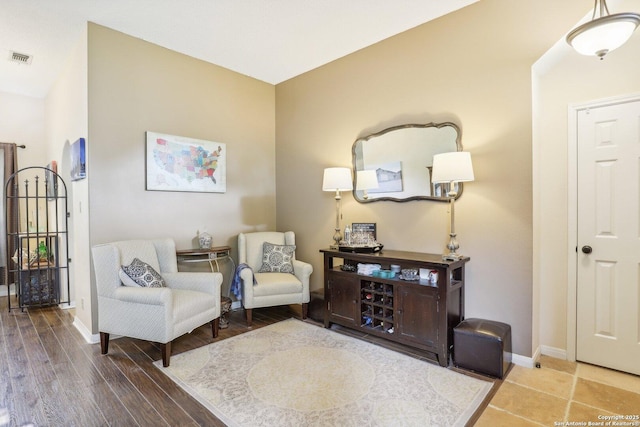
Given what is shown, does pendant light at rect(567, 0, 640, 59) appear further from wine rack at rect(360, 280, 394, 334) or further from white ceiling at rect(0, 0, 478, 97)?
wine rack at rect(360, 280, 394, 334)

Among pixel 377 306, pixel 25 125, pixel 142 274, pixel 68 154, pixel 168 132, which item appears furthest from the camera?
pixel 25 125

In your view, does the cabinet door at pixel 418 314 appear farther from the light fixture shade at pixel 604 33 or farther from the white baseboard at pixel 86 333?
the white baseboard at pixel 86 333

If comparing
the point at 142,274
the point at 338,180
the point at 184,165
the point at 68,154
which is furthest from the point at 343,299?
the point at 68,154

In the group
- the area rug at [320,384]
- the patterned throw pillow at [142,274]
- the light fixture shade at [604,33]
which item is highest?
the light fixture shade at [604,33]

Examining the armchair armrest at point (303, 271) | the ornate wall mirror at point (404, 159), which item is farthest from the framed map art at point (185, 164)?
the ornate wall mirror at point (404, 159)

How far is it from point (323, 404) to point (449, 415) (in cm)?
77

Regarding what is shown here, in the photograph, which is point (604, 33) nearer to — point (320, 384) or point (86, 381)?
point (320, 384)

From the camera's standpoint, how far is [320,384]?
231cm

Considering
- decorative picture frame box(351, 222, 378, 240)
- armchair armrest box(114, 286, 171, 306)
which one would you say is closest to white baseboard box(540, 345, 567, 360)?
decorative picture frame box(351, 222, 378, 240)

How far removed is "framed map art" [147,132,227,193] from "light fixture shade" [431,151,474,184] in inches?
103

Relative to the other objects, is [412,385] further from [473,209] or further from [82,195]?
[82,195]

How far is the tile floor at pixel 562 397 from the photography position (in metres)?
1.93

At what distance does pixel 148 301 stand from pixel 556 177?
3.54 metres

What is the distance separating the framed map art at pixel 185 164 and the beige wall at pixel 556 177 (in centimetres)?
334
